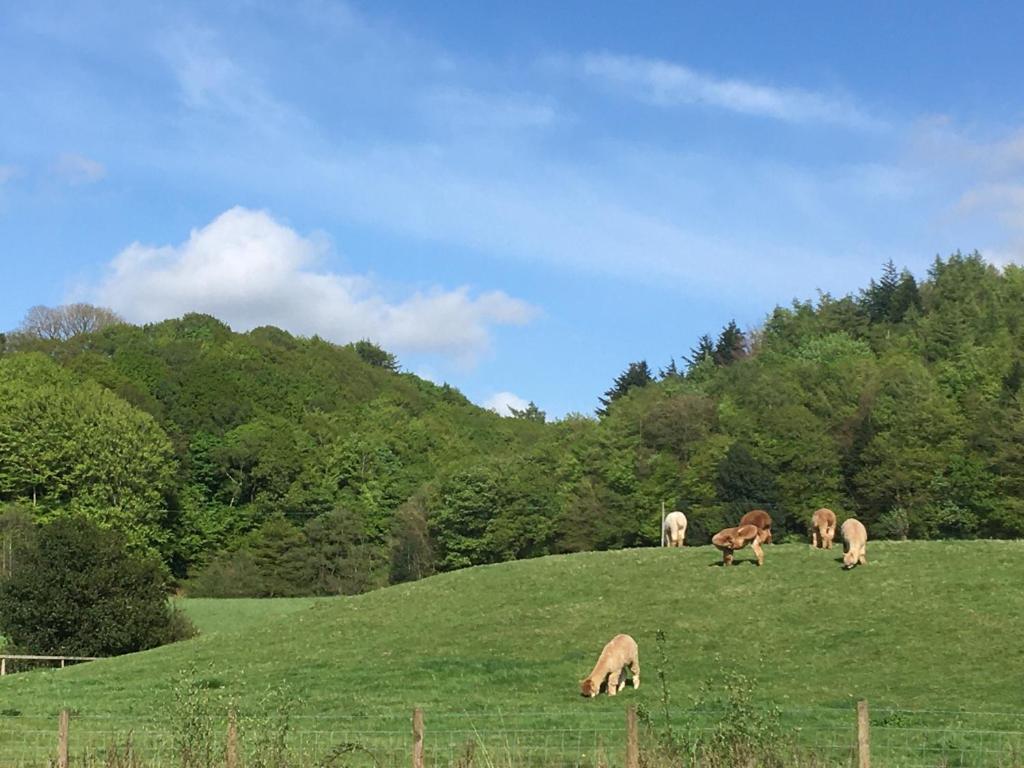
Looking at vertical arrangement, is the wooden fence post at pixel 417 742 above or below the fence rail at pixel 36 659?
above

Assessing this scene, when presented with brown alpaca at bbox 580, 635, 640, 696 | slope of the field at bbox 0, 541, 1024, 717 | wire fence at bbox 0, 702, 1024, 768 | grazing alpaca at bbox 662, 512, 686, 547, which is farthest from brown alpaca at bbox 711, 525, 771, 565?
wire fence at bbox 0, 702, 1024, 768

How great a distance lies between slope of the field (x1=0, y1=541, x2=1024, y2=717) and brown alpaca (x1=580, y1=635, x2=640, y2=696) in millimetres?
527

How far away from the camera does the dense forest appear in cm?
8919

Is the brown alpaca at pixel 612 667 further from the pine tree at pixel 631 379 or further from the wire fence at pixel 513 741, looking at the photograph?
the pine tree at pixel 631 379

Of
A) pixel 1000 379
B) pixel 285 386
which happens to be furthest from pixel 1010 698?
pixel 285 386

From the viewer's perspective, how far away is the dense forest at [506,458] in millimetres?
89188

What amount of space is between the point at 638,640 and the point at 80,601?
32.1 metres

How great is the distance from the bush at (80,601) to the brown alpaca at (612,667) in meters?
33.1

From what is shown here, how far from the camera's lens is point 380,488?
116 metres

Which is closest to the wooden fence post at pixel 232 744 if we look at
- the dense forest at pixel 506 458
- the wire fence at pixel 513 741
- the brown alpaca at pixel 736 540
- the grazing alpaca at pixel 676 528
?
the wire fence at pixel 513 741

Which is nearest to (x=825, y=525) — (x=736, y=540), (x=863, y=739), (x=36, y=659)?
(x=736, y=540)

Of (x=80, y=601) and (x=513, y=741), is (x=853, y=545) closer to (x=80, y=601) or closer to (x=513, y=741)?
(x=513, y=741)

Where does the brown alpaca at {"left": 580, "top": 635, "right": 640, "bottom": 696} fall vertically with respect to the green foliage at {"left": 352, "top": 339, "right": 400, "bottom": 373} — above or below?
below

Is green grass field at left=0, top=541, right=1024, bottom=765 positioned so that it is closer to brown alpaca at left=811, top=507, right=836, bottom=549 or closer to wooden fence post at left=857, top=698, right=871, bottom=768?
brown alpaca at left=811, top=507, right=836, bottom=549
